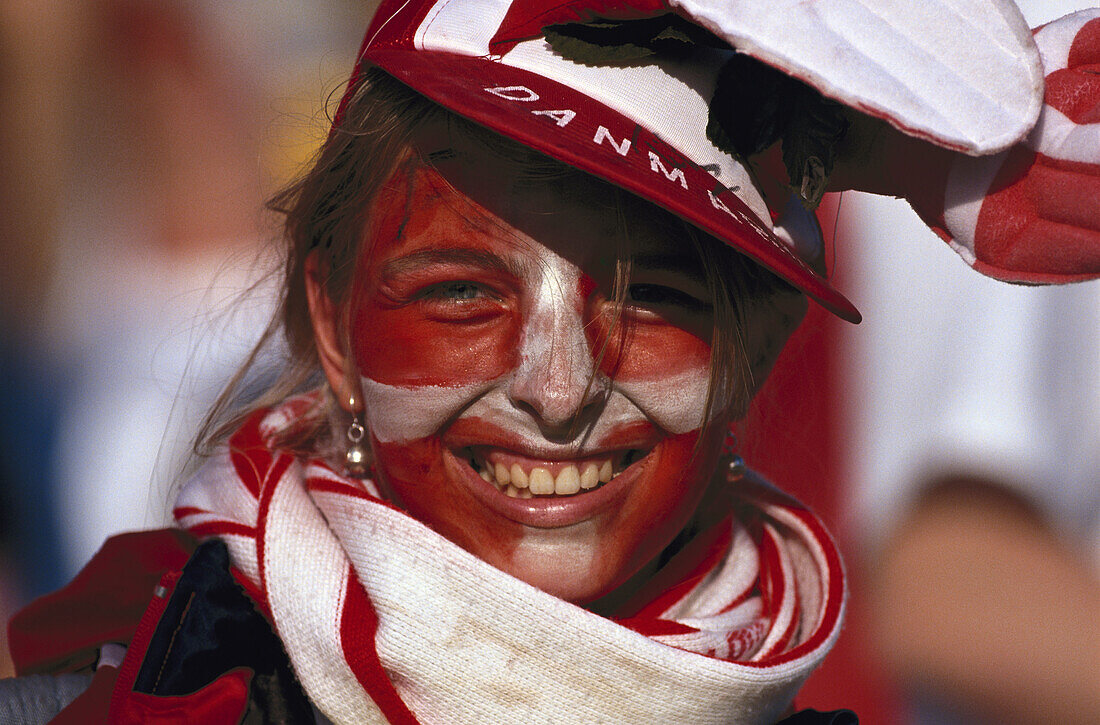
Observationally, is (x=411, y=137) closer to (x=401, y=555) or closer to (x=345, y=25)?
(x=401, y=555)

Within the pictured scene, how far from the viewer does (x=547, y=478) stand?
122cm

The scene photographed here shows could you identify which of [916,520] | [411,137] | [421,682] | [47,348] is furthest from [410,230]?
[47,348]

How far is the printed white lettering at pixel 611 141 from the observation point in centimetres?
107

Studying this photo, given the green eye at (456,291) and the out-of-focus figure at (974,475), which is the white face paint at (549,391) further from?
the out-of-focus figure at (974,475)

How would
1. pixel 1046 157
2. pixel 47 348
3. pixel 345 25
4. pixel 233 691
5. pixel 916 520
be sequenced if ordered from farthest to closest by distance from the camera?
pixel 345 25 → pixel 47 348 → pixel 916 520 → pixel 233 691 → pixel 1046 157

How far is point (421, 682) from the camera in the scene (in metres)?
1.21

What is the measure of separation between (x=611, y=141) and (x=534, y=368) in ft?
0.86

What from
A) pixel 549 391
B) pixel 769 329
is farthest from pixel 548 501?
pixel 769 329

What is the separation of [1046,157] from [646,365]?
477mm

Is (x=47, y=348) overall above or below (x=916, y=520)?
above

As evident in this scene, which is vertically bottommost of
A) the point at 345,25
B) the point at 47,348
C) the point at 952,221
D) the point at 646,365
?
the point at 47,348

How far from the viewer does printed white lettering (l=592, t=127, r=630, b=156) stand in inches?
42.1

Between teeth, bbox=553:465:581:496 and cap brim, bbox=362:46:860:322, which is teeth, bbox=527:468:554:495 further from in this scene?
cap brim, bbox=362:46:860:322

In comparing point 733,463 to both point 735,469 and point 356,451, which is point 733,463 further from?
point 356,451
